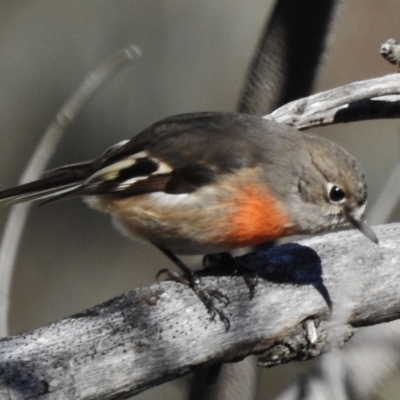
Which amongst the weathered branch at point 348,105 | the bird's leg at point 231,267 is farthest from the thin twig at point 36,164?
the bird's leg at point 231,267

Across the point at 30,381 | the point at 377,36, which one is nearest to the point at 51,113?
the point at 377,36

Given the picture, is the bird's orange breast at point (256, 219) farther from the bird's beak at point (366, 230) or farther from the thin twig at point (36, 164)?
the thin twig at point (36, 164)

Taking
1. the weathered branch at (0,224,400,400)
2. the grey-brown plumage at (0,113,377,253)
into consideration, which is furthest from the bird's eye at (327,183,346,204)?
the weathered branch at (0,224,400,400)

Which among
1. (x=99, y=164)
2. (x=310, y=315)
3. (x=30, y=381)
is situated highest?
(x=99, y=164)

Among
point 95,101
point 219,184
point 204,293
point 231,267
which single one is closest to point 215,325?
point 204,293

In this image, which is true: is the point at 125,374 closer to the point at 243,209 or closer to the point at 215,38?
the point at 243,209

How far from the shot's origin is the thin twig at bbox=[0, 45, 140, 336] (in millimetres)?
3498

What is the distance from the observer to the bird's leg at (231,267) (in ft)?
12.1

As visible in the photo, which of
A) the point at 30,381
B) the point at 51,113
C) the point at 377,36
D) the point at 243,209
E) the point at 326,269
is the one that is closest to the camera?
the point at 30,381

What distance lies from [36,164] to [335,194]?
130 cm

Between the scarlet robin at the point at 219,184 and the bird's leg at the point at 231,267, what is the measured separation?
0.08 meters

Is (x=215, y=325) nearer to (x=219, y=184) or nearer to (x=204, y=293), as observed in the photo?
(x=204, y=293)

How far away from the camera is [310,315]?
3533mm

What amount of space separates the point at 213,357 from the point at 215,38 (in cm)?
561
